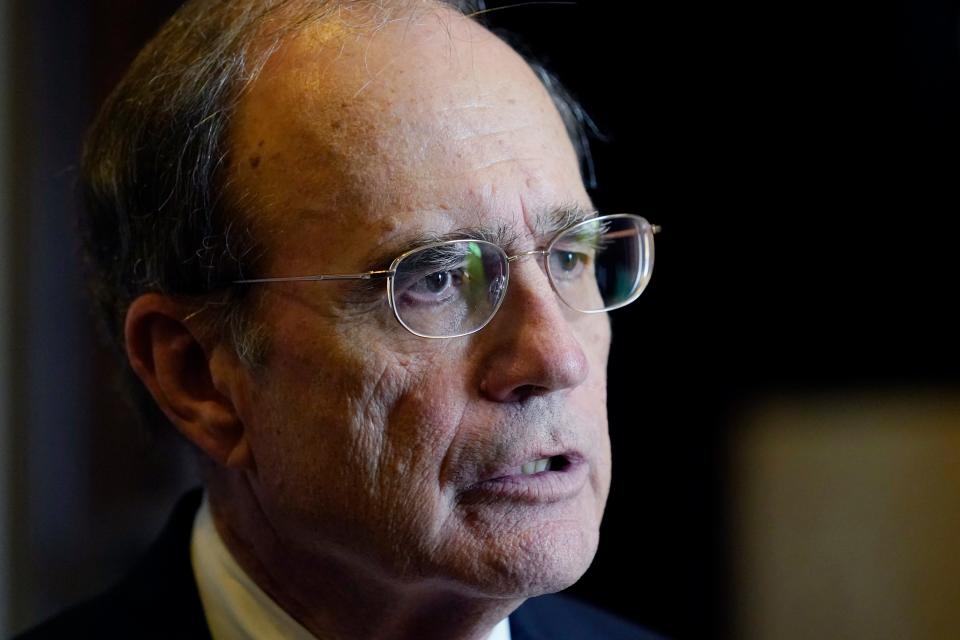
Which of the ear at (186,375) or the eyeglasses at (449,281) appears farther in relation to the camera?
the ear at (186,375)

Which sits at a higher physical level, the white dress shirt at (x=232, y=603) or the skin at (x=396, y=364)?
the skin at (x=396, y=364)

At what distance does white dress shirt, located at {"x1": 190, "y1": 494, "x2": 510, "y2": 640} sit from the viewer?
162 centimetres

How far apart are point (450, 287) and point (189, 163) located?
1.50ft

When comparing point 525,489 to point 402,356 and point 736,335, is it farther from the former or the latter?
point 736,335

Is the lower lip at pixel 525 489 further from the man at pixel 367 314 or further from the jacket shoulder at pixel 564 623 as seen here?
the jacket shoulder at pixel 564 623

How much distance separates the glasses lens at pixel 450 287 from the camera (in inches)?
56.1

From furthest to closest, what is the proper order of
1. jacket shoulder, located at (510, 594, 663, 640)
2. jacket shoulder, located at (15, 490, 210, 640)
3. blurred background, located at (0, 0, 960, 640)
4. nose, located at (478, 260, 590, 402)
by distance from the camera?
blurred background, located at (0, 0, 960, 640), jacket shoulder, located at (510, 594, 663, 640), jacket shoulder, located at (15, 490, 210, 640), nose, located at (478, 260, 590, 402)

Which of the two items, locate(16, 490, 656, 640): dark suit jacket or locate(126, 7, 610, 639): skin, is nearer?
locate(126, 7, 610, 639): skin

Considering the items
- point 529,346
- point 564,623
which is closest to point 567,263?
point 529,346

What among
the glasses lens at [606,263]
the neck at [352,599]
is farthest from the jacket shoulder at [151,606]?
the glasses lens at [606,263]

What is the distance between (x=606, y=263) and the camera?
173cm

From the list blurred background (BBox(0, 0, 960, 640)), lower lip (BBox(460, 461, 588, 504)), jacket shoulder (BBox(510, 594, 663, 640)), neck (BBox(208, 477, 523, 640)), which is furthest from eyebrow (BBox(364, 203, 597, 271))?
blurred background (BBox(0, 0, 960, 640))

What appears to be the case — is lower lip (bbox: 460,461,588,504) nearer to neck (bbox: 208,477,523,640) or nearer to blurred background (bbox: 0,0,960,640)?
Answer: neck (bbox: 208,477,523,640)

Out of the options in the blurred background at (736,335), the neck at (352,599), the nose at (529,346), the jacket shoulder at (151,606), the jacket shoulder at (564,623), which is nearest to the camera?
the nose at (529,346)
